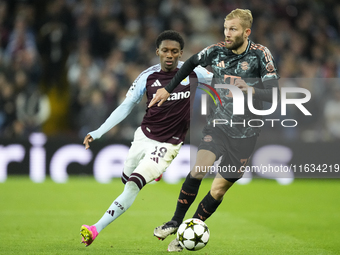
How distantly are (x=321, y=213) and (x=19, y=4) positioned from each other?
368 inches

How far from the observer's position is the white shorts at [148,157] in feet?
18.2

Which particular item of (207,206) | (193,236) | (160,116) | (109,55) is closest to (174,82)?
(160,116)

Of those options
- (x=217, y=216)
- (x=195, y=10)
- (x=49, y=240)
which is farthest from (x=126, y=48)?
(x=49, y=240)

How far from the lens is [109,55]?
1309 centimetres

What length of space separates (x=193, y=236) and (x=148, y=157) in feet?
3.35

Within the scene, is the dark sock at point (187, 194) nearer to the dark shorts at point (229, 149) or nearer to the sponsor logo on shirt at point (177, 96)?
the dark shorts at point (229, 149)

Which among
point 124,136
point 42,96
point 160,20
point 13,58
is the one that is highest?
point 160,20

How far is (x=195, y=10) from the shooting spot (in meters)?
14.2

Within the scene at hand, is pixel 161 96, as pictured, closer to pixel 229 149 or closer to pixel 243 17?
pixel 229 149

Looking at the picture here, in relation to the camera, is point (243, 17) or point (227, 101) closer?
point (243, 17)

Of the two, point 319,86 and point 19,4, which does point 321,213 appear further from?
A: point 19,4

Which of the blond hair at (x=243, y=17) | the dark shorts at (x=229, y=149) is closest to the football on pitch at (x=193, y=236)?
the dark shorts at (x=229, y=149)

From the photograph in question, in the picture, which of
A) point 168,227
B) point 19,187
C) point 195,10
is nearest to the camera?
point 168,227

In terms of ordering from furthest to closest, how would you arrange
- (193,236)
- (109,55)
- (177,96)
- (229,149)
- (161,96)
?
(109,55) < (177,96) < (229,149) < (161,96) < (193,236)
